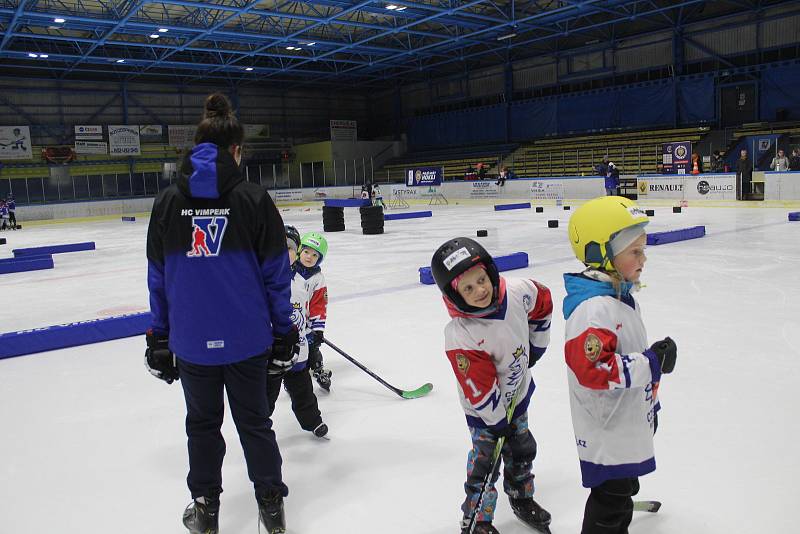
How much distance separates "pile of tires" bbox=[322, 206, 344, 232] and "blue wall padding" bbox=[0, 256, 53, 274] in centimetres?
635

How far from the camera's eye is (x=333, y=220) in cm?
1529

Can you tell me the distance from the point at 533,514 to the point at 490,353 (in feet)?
2.11

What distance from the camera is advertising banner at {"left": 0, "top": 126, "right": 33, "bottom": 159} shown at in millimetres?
29359

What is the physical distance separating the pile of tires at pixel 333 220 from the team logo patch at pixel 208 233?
1312 centimetres

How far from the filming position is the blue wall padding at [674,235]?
32.1ft

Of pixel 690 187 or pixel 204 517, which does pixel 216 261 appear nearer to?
pixel 204 517

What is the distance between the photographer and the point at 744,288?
623 centimetres

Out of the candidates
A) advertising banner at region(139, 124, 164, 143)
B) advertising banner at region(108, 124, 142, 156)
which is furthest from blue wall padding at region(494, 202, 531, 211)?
advertising banner at region(139, 124, 164, 143)

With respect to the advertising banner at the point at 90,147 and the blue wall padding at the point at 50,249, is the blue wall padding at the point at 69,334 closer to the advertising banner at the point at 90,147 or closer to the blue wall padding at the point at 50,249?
the blue wall padding at the point at 50,249

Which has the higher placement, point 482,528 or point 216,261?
point 216,261

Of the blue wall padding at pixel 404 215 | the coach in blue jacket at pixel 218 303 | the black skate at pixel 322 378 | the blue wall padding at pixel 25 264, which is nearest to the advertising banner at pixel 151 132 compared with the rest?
the blue wall padding at pixel 404 215

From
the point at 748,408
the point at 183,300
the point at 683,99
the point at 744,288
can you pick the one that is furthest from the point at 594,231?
the point at 683,99

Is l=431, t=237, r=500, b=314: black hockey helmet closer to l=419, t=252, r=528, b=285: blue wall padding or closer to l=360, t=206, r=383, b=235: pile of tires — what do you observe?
l=419, t=252, r=528, b=285: blue wall padding

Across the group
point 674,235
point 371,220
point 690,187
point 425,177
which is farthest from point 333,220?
point 425,177
